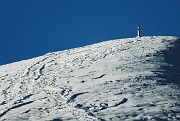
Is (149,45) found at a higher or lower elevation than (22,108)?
higher

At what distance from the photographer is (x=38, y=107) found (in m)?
9.12

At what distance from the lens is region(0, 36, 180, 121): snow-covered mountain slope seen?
823 centimetres

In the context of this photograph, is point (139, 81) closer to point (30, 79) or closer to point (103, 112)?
point (103, 112)

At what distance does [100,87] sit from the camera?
35.1ft

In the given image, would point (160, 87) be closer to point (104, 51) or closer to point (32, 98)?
point (32, 98)

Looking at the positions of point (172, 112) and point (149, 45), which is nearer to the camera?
point (172, 112)

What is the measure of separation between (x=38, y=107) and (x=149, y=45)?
9925 millimetres

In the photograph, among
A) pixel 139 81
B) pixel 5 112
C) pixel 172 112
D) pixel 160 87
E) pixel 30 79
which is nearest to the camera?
pixel 172 112

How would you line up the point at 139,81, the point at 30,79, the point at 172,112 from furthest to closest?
the point at 30,79, the point at 139,81, the point at 172,112

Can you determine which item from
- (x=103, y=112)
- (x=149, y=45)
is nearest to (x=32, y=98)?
(x=103, y=112)

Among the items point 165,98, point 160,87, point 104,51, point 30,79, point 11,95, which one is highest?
point 104,51

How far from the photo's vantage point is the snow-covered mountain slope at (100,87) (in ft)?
27.0

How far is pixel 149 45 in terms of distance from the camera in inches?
698

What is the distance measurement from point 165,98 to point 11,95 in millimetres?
5049
